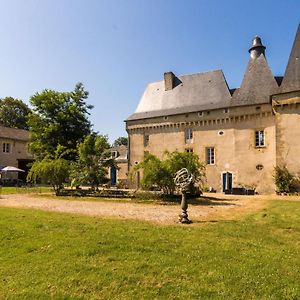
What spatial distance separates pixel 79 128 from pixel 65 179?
7.59 meters

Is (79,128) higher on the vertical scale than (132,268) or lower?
higher

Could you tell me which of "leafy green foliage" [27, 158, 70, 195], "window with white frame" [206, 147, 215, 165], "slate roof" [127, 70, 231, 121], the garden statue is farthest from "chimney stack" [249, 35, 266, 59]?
the garden statue

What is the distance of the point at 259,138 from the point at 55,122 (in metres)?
17.4

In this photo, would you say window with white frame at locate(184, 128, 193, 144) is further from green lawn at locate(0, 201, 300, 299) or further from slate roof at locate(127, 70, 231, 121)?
green lawn at locate(0, 201, 300, 299)

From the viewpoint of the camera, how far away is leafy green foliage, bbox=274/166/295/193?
2192 centimetres

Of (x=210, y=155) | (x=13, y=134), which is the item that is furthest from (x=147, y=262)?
(x=13, y=134)

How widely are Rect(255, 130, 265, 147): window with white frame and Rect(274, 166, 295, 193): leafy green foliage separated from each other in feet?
10.5

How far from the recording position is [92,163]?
66.5ft

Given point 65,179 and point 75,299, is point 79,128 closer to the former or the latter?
point 65,179

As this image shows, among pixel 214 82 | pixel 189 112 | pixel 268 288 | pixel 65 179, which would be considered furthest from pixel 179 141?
pixel 268 288

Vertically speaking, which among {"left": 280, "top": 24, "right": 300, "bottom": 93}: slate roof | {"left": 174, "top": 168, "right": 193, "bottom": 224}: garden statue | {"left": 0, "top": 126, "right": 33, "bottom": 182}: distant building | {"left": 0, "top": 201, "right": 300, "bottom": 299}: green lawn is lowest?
{"left": 0, "top": 201, "right": 300, "bottom": 299}: green lawn

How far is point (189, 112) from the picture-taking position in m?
28.7

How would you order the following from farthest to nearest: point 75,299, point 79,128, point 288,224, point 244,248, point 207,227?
1. point 79,128
2. point 288,224
3. point 207,227
4. point 244,248
5. point 75,299

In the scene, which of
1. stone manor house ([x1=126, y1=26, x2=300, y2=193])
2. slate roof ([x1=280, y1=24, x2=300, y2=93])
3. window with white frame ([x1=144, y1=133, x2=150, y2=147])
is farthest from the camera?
window with white frame ([x1=144, y1=133, x2=150, y2=147])
